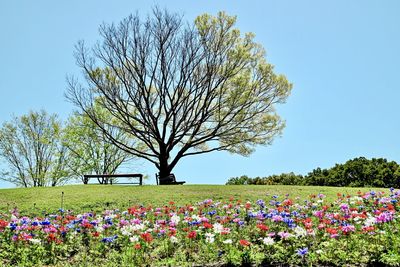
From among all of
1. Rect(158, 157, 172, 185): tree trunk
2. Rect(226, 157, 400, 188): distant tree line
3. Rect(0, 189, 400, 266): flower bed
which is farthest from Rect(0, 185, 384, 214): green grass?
Rect(158, 157, 172, 185): tree trunk

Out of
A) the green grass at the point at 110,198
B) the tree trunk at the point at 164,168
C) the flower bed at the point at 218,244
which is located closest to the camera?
the flower bed at the point at 218,244

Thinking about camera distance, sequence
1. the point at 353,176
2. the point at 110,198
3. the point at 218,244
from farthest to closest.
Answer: the point at 353,176 < the point at 110,198 < the point at 218,244

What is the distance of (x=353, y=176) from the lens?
22.5 m

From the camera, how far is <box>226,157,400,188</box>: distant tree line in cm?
2138

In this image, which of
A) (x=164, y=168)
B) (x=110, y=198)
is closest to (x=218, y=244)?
(x=110, y=198)

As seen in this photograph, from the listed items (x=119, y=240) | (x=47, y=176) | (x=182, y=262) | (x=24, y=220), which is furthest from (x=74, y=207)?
(x=47, y=176)

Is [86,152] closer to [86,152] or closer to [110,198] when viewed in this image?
[86,152]

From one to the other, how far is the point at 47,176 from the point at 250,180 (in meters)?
18.6

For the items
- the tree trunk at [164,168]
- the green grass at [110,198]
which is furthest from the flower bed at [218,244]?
the tree trunk at [164,168]

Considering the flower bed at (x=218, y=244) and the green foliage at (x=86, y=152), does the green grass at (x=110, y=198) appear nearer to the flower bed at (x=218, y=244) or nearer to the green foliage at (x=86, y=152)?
the flower bed at (x=218, y=244)

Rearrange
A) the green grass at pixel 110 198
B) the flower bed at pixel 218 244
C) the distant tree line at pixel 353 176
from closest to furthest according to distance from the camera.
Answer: the flower bed at pixel 218 244 < the green grass at pixel 110 198 < the distant tree line at pixel 353 176

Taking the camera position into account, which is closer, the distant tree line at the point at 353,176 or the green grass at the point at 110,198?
the green grass at the point at 110,198

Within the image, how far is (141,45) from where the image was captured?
26312 mm

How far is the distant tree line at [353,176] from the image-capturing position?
70.1 ft
